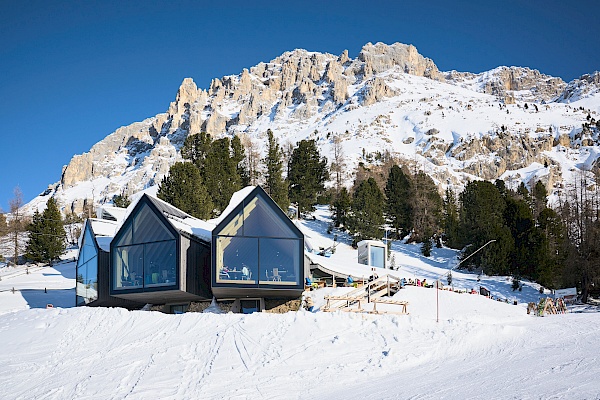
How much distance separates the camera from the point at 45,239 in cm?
4234

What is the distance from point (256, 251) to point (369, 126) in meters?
116

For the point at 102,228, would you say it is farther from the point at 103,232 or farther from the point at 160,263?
the point at 160,263

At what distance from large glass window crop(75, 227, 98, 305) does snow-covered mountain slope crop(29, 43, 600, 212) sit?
66.1m

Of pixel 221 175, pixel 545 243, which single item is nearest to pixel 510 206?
pixel 545 243

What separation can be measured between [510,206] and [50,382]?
3551cm

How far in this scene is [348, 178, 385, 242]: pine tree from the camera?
45594 millimetres

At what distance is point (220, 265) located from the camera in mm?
21656

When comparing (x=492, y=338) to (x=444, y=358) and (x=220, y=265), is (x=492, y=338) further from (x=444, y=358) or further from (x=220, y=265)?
(x=220, y=265)

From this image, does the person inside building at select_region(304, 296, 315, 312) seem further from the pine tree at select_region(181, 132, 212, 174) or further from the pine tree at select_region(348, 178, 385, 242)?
the pine tree at select_region(181, 132, 212, 174)

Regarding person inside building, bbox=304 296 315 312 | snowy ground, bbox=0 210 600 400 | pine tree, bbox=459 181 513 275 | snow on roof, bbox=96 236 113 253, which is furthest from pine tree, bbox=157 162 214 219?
pine tree, bbox=459 181 513 275

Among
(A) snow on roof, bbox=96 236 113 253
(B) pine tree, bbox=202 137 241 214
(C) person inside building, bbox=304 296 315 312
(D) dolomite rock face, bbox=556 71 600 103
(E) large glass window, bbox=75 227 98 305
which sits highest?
(D) dolomite rock face, bbox=556 71 600 103

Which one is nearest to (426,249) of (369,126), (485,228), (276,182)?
(485,228)

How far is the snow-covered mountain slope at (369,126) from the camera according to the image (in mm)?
118312

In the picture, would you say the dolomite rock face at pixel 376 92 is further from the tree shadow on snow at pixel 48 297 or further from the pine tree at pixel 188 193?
the tree shadow on snow at pixel 48 297
